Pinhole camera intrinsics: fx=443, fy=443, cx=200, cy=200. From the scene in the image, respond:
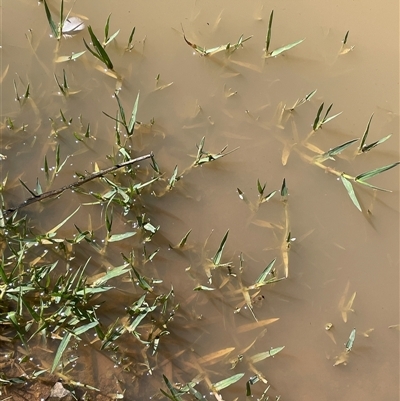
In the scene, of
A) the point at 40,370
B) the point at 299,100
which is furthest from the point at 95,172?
the point at 299,100

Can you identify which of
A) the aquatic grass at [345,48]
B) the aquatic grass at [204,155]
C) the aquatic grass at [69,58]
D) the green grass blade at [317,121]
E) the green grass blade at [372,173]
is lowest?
the green grass blade at [372,173]

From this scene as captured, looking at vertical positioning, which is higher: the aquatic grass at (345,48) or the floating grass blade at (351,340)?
the aquatic grass at (345,48)

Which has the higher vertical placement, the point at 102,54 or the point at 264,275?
the point at 102,54

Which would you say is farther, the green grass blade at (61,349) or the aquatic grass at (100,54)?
the aquatic grass at (100,54)

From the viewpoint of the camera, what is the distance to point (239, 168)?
6.46 feet

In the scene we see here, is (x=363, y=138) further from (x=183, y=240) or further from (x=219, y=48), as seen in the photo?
(x=183, y=240)

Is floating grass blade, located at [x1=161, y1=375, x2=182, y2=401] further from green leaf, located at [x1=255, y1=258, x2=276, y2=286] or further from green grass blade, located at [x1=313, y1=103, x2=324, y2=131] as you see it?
green grass blade, located at [x1=313, y1=103, x2=324, y2=131]

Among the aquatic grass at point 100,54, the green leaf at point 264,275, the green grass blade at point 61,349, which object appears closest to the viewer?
the green grass blade at point 61,349

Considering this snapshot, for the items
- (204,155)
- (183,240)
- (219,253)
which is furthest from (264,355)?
(204,155)

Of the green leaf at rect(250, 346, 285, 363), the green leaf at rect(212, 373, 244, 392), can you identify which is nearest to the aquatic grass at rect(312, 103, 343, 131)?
the green leaf at rect(250, 346, 285, 363)

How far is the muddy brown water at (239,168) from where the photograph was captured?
1897 millimetres

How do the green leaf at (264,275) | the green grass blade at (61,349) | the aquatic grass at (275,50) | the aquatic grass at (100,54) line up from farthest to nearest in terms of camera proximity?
the aquatic grass at (275,50) → the green leaf at (264,275) → the aquatic grass at (100,54) → the green grass blade at (61,349)

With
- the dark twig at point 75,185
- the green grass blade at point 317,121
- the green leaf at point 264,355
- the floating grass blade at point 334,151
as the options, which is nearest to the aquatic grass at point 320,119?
the green grass blade at point 317,121

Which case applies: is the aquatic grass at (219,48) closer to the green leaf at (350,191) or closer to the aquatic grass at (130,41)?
the aquatic grass at (130,41)
